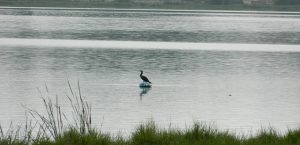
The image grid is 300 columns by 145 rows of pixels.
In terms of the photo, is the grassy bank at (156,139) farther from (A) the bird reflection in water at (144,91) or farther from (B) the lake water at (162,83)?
(A) the bird reflection in water at (144,91)

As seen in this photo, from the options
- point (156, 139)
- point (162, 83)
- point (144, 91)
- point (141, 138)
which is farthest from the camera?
point (162, 83)

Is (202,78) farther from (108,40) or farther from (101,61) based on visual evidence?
(108,40)

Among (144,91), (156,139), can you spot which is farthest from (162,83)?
(156,139)

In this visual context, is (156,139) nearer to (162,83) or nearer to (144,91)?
(144,91)

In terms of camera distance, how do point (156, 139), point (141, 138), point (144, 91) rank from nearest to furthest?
point (156, 139), point (141, 138), point (144, 91)

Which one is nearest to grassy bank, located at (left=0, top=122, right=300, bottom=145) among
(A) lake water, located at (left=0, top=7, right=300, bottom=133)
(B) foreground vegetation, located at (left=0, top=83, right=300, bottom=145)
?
(B) foreground vegetation, located at (left=0, top=83, right=300, bottom=145)

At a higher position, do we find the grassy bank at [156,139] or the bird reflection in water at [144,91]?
the bird reflection in water at [144,91]

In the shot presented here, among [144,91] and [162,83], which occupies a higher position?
[162,83]

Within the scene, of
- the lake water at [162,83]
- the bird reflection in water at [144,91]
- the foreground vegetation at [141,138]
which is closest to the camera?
the foreground vegetation at [141,138]

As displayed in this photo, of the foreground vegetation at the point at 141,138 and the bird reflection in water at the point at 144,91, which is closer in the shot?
the foreground vegetation at the point at 141,138

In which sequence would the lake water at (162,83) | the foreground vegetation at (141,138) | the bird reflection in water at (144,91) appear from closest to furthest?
the foreground vegetation at (141,138), the lake water at (162,83), the bird reflection in water at (144,91)

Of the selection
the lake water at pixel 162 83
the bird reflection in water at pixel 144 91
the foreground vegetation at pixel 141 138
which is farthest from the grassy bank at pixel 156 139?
the bird reflection in water at pixel 144 91

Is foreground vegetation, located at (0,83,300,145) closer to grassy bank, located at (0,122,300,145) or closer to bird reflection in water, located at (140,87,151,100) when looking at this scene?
grassy bank, located at (0,122,300,145)

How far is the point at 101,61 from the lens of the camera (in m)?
41.0
